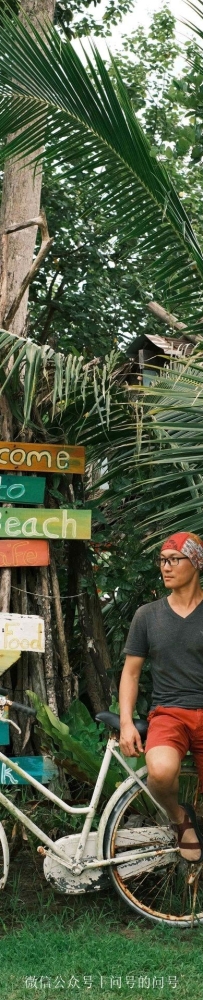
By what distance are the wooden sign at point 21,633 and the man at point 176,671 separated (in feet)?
2.28

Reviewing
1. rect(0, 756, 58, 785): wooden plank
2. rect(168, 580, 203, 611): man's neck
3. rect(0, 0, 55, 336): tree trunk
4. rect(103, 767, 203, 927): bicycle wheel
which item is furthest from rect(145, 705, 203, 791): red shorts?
rect(0, 0, 55, 336): tree trunk

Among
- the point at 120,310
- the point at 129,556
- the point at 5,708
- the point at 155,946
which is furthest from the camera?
the point at 120,310

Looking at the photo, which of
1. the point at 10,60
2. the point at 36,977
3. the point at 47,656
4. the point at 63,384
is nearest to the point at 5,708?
the point at 47,656

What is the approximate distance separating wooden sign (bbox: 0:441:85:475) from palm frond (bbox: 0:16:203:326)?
0.86m

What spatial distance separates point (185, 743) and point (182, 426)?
1184 mm

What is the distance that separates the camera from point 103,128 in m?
4.69

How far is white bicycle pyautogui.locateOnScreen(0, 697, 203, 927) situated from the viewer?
436 centimetres

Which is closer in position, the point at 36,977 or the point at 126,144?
the point at 36,977

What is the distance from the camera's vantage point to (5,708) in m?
4.49

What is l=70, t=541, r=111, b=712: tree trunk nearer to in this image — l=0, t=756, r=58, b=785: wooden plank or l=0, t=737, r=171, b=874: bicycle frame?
l=0, t=756, r=58, b=785: wooden plank

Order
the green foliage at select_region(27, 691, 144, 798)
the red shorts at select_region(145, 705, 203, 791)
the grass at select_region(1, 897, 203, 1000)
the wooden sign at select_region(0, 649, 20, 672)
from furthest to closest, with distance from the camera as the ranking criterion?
the wooden sign at select_region(0, 649, 20, 672), the green foliage at select_region(27, 691, 144, 798), the red shorts at select_region(145, 705, 203, 791), the grass at select_region(1, 897, 203, 1000)

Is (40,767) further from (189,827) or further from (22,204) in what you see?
(22,204)

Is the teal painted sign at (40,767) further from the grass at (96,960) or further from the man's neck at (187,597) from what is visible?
the man's neck at (187,597)

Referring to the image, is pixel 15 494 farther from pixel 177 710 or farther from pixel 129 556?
pixel 177 710
